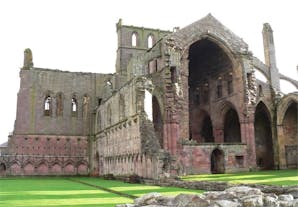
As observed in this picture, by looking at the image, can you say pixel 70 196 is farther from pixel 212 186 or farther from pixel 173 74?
pixel 173 74

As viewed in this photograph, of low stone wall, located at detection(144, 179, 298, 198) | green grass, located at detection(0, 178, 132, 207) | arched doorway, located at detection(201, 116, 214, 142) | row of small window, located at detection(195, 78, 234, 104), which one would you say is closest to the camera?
green grass, located at detection(0, 178, 132, 207)

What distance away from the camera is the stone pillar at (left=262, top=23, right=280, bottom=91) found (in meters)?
39.9

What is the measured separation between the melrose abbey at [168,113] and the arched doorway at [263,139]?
11 centimetres

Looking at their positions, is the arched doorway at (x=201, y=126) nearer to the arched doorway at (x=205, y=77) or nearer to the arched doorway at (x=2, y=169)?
the arched doorway at (x=205, y=77)

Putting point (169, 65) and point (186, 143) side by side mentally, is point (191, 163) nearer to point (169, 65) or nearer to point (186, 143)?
point (186, 143)

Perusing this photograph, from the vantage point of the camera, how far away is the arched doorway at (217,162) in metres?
29.8

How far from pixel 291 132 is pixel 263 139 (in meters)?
3.00

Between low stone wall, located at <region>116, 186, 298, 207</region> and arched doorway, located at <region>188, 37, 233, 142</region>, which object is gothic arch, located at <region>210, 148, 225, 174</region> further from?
low stone wall, located at <region>116, 186, 298, 207</region>

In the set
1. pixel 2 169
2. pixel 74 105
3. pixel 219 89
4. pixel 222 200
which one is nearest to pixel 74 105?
pixel 74 105

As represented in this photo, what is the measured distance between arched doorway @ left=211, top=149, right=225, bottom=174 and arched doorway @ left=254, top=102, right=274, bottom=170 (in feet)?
26.1

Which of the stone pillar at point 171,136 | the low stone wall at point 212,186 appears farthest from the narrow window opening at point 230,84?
the low stone wall at point 212,186

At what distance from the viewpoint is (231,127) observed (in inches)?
1519

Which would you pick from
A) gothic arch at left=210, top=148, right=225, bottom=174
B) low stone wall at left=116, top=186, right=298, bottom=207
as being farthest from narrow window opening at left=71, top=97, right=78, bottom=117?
low stone wall at left=116, top=186, right=298, bottom=207

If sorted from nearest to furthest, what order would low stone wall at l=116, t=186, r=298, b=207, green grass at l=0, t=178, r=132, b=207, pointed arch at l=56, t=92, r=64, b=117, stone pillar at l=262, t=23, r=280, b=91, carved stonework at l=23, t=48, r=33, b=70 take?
low stone wall at l=116, t=186, r=298, b=207 → green grass at l=0, t=178, r=132, b=207 → pointed arch at l=56, t=92, r=64, b=117 → carved stonework at l=23, t=48, r=33, b=70 → stone pillar at l=262, t=23, r=280, b=91
